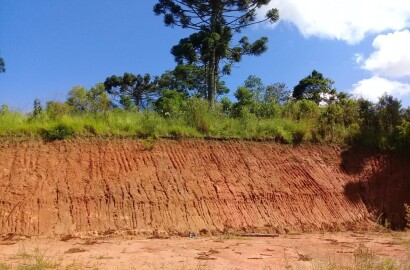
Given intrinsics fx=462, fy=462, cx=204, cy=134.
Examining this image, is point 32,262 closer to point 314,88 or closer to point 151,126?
point 151,126

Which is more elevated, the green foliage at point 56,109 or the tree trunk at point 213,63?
the tree trunk at point 213,63

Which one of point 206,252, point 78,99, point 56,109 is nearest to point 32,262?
point 206,252

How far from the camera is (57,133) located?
53.2 feet

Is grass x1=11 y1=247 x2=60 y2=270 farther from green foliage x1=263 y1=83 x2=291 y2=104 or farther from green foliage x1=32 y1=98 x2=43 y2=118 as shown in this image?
green foliage x1=263 y1=83 x2=291 y2=104

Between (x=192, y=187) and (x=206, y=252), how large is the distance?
4996mm

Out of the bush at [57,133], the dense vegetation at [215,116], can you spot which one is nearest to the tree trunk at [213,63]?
the dense vegetation at [215,116]

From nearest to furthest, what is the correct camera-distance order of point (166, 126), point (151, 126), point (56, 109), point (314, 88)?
point (151, 126) < point (56, 109) < point (166, 126) < point (314, 88)

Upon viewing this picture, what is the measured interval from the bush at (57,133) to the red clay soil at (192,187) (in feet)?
0.93

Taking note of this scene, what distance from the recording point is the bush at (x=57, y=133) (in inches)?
639

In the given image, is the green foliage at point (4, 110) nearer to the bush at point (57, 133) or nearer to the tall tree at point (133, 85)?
the bush at point (57, 133)

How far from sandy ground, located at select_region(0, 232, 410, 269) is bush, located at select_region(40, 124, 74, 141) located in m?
4.38

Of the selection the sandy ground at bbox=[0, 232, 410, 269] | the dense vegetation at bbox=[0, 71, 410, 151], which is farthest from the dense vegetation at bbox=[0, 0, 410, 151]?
the sandy ground at bbox=[0, 232, 410, 269]

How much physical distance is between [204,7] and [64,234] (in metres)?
14.7

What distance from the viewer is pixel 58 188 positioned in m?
14.8
